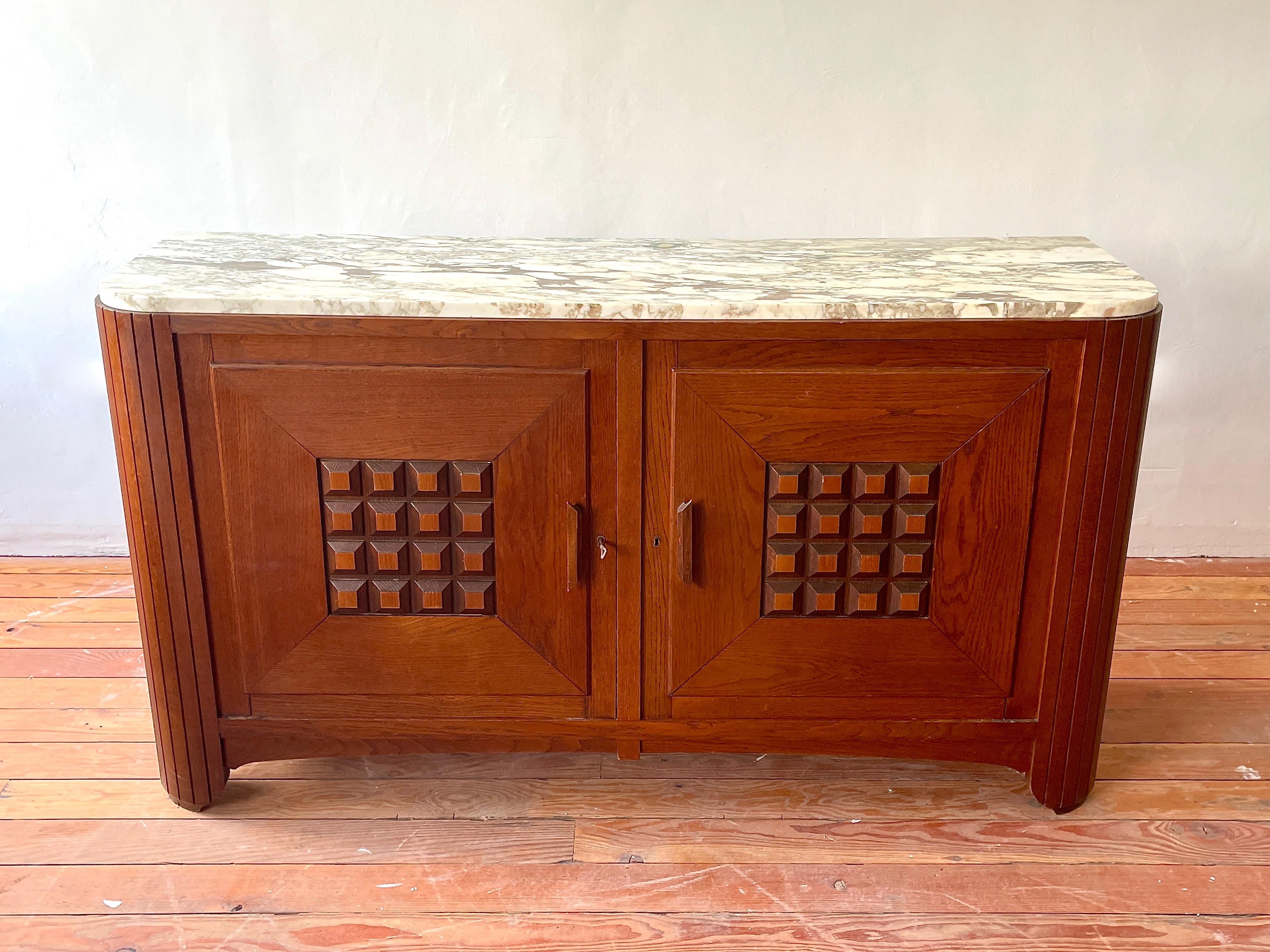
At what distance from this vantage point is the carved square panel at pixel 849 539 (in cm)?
162

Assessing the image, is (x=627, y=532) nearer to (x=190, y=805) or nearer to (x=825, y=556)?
(x=825, y=556)

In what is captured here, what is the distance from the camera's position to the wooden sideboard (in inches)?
61.4

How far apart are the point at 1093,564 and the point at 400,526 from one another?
992 millimetres

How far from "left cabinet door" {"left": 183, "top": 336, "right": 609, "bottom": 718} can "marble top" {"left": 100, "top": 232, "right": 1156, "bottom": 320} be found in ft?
0.22

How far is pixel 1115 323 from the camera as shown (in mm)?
1524

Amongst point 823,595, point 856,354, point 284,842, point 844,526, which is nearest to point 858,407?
point 856,354

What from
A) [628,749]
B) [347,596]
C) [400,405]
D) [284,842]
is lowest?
[284,842]

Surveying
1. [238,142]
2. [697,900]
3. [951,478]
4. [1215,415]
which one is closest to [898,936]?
[697,900]

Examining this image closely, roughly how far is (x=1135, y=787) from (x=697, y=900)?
76 cm

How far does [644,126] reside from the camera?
7.37 feet

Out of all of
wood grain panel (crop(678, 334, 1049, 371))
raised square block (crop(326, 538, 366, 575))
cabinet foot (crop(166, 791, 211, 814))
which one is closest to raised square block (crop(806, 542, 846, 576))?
wood grain panel (crop(678, 334, 1049, 371))

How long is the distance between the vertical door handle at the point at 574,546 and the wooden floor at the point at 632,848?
40cm

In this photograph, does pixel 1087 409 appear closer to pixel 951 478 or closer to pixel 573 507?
pixel 951 478

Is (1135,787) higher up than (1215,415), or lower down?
lower down
